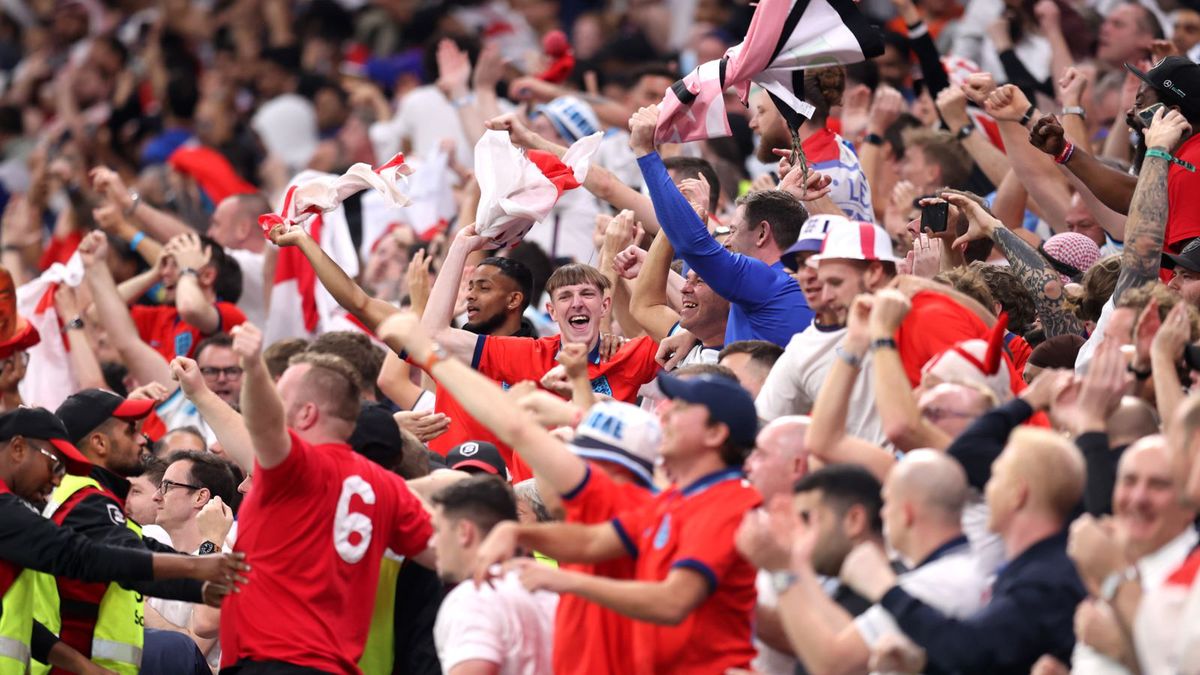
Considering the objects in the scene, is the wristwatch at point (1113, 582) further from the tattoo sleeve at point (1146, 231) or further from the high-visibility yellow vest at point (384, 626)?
the high-visibility yellow vest at point (384, 626)

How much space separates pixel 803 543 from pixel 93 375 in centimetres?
694

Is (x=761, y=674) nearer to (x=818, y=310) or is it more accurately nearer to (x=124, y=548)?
(x=818, y=310)

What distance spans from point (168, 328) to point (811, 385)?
20.2ft

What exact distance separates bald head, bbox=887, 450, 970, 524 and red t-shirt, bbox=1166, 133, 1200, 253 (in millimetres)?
3387

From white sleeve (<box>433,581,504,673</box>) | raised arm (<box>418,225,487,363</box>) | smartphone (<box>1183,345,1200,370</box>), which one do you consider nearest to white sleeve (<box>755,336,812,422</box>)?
smartphone (<box>1183,345,1200,370</box>)

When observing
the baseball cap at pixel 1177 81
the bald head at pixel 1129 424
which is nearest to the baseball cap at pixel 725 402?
the bald head at pixel 1129 424

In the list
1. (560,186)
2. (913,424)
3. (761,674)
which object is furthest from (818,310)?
(560,186)

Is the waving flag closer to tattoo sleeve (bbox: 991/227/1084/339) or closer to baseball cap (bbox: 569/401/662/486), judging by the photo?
tattoo sleeve (bbox: 991/227/1084/339)

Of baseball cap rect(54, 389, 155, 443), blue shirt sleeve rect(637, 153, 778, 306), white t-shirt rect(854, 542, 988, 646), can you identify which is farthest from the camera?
baseball cap rect(54, 389, 155, 443)

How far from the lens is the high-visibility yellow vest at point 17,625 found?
24.3 feet

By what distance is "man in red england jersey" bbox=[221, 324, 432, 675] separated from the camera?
6.85m

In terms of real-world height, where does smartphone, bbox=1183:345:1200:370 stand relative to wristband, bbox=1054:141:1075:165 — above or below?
above

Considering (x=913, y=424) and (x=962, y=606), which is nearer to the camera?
(x=962, y=606)

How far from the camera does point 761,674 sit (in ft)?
19.9
